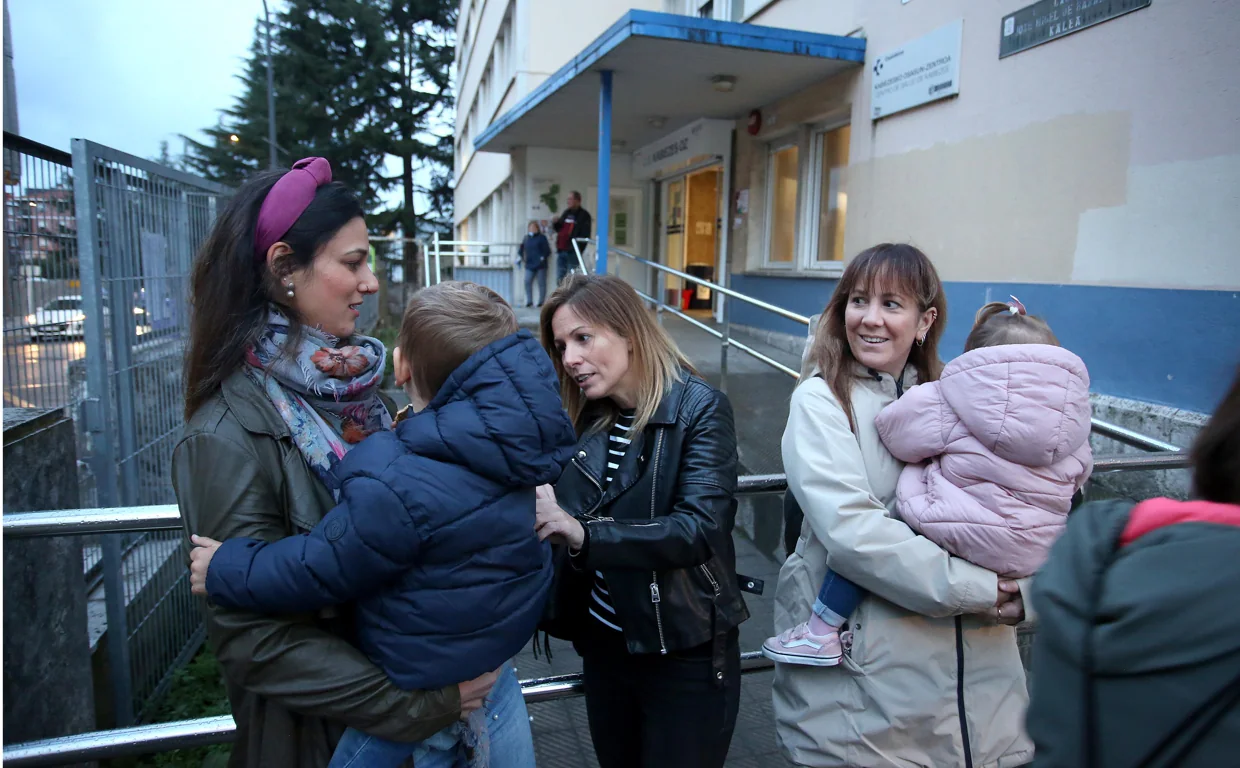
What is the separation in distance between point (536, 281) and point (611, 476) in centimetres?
1288

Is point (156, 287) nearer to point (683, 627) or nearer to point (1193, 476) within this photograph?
point (683, 627)

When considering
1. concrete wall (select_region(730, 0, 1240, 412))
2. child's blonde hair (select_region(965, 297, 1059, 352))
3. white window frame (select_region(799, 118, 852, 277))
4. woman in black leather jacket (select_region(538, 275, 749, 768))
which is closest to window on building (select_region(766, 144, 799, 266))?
white window frame (select_region(799, 118, 852, 277))

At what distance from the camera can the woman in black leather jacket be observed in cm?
166

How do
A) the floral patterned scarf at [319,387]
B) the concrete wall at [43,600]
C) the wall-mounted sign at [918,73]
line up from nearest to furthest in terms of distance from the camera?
the floral patterned scarf at [319,387]
the concrete wall at [43,600]
the wall-mounted sign at [918,73]

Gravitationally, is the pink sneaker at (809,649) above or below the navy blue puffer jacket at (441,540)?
below

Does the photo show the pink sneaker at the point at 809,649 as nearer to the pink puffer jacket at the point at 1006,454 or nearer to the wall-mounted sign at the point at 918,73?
the pink puffer jacket at the point at 1006,454

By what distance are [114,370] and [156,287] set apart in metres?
0.65

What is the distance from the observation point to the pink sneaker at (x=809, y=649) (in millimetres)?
1613

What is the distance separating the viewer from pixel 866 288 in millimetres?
1855

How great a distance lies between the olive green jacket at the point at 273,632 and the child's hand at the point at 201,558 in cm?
2

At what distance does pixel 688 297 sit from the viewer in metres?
14.1

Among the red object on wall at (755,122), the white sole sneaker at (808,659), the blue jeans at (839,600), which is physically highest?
the red object on wall at (755,122)

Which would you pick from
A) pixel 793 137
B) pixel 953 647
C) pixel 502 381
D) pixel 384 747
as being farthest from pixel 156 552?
pixel 793 137

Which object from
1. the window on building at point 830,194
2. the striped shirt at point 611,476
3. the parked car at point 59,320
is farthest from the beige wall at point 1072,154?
the parked car at point 59,320
